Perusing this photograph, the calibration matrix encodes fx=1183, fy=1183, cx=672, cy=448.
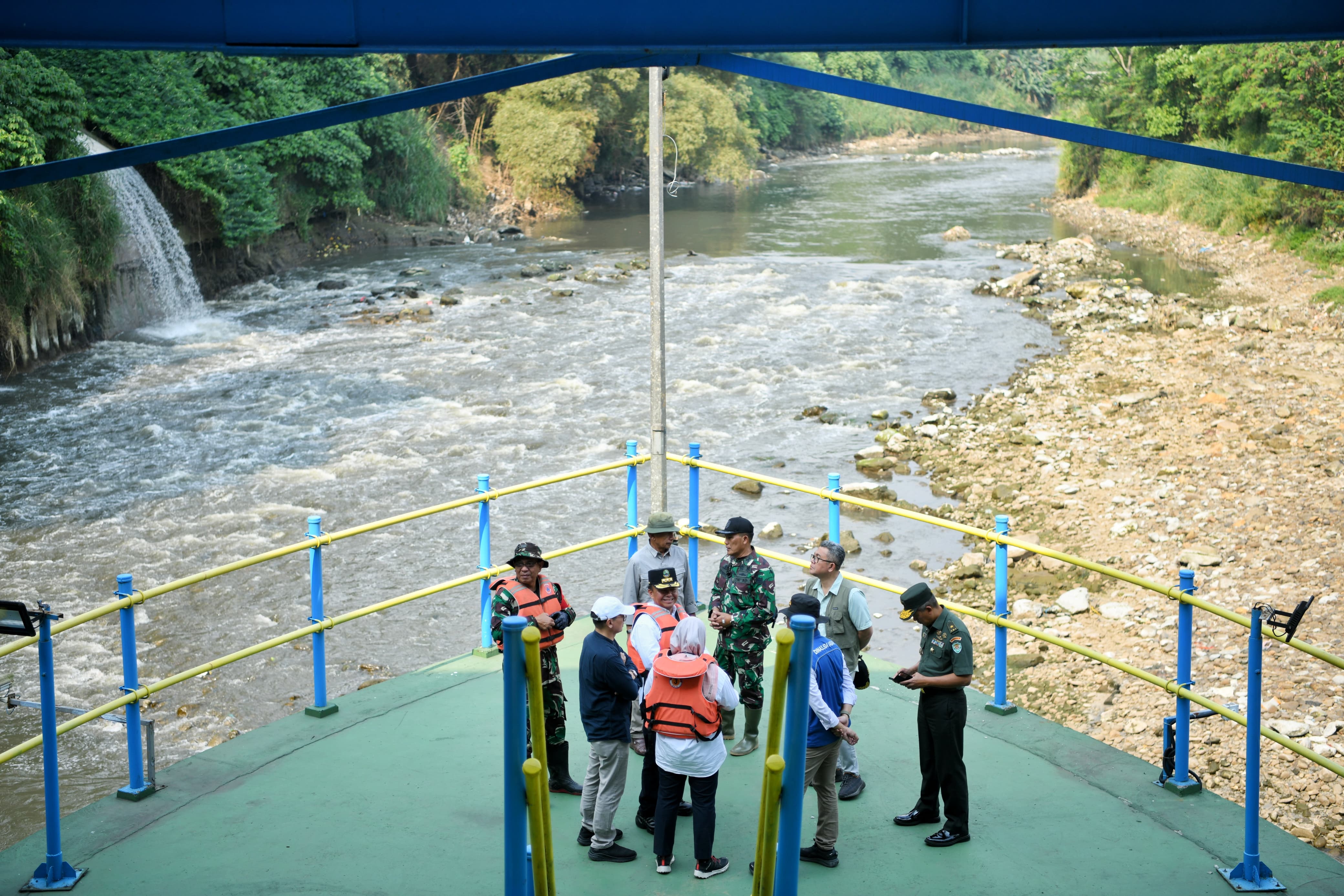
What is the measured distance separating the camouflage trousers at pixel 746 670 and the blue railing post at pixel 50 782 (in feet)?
11.0

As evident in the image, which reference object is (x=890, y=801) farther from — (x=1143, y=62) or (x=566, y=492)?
(x=1143, y=62)

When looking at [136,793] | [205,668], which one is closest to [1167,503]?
[205,668]

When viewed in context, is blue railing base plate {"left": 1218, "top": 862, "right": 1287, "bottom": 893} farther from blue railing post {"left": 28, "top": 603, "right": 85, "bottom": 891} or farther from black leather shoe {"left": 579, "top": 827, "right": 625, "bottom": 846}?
blue railing post {"left": 28, "top": 603, "right": 85, "bottom": 891}

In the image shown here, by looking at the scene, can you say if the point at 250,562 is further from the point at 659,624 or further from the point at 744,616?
the point at 744,616

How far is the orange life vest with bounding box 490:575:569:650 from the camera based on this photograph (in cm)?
635

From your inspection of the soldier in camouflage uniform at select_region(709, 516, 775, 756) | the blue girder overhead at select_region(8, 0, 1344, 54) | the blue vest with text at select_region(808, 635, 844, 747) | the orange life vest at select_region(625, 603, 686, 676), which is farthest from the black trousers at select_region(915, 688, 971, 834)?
the blue girder overhead at select_region(8, 0, 1344, 54)

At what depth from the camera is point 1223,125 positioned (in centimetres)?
4253

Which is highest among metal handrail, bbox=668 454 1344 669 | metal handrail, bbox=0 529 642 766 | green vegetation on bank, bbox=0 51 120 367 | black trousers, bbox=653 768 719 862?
green vegetation on bank, bbox=0 51 120 367

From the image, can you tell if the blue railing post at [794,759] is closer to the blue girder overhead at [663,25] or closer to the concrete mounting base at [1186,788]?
the blue girder overhead at [663,25]

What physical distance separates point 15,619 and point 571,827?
9.28 ft

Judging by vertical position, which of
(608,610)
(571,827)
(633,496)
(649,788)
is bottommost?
(571,827)

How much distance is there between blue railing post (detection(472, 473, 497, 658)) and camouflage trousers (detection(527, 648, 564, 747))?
125 centimetres

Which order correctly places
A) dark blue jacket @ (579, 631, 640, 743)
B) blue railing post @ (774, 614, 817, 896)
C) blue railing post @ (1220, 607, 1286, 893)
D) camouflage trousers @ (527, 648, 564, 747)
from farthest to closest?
camouflage trousers @ (527, 648, 564, 747)
dark blue jacket @ (579, 631, 640, 743)
blue railing post @ (1220, 607, 1286, 893)
blue railing post @ (774, 614, 817, 896)

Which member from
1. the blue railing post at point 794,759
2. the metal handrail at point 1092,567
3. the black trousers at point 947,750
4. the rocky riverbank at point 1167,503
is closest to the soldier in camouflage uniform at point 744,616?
the metal handrail at point 1092,567
